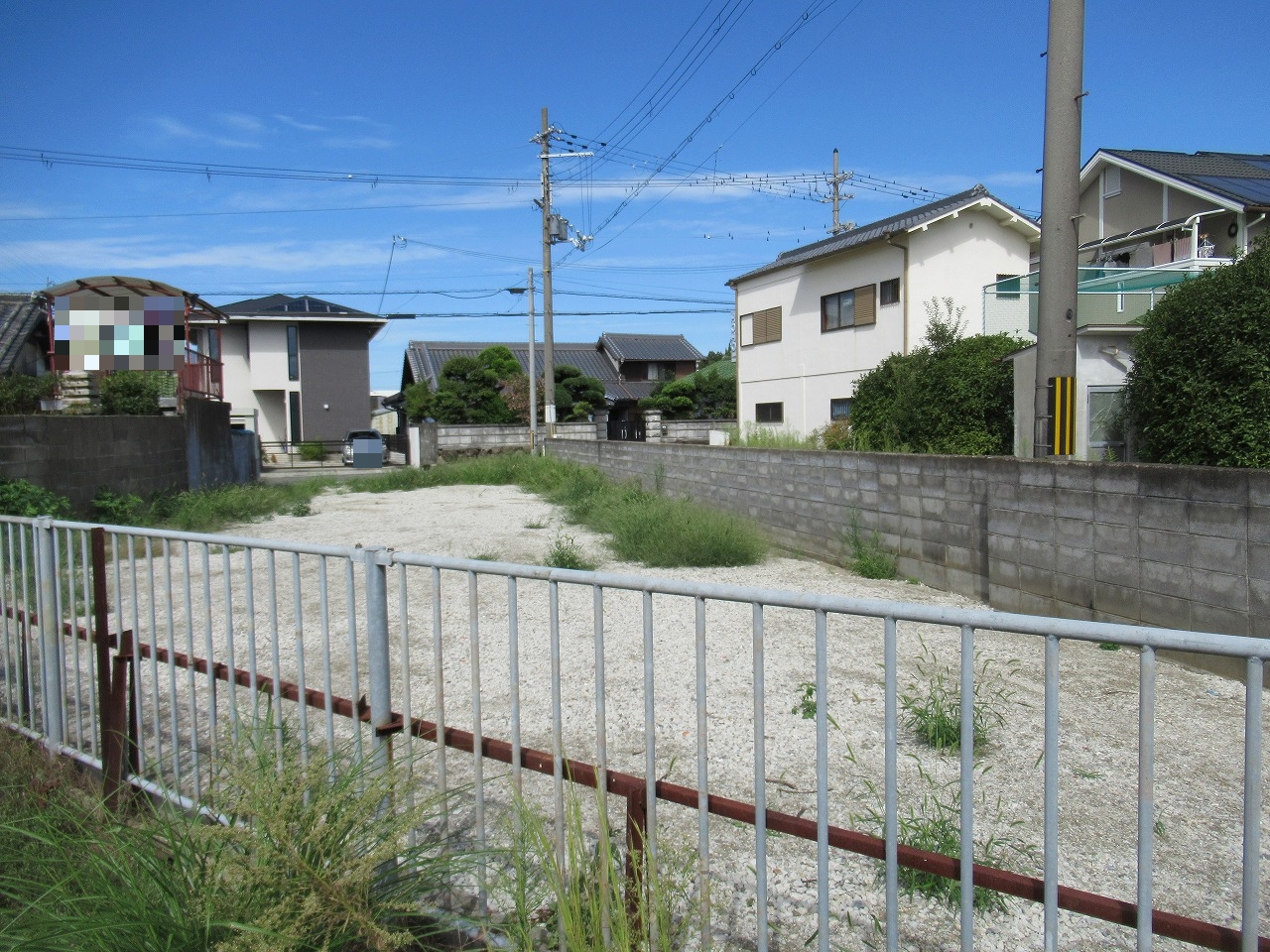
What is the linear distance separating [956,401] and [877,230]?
1071 cm

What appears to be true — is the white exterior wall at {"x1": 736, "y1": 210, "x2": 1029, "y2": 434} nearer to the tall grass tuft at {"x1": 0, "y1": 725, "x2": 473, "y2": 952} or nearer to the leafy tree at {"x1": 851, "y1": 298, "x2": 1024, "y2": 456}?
the leafy tree at {"x1": 851, "y1": 298, "x2": 1024, "y2": 456}

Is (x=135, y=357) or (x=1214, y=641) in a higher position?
(x=135, y=357)

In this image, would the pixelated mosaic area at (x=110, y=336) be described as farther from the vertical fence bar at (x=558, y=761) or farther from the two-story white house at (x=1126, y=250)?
the vertical fence bar at (x=558, y=761)

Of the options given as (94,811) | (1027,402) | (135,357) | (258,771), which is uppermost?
(135,357)

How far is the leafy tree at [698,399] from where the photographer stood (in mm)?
31052

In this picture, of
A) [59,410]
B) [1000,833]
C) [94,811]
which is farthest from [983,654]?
[59,410]

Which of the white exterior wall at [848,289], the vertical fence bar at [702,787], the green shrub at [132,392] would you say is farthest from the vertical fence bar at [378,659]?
the white exterior wall at [848,289]

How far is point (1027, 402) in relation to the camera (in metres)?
8.74

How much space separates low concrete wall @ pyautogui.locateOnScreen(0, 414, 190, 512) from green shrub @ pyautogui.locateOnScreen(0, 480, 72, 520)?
279 millimetres

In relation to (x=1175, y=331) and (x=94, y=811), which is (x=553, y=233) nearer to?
(x=1175, y=331)

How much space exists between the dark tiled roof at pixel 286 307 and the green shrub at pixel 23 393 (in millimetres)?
21159

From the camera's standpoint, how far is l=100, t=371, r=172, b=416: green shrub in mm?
13117

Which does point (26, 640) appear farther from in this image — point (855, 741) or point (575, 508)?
point (575, 508)

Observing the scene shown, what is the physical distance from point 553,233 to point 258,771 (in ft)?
73.9
